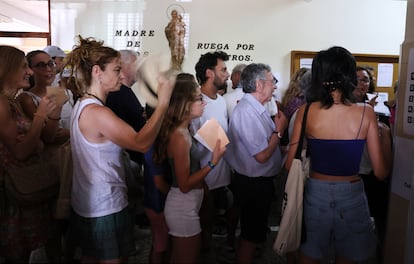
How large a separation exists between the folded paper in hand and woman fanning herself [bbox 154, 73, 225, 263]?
Result: 0.03 meters

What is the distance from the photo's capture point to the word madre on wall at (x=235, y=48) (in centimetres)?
493

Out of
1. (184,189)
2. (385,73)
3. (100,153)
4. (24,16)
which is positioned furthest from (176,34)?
(100,153)

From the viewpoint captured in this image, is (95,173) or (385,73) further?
(385,73)

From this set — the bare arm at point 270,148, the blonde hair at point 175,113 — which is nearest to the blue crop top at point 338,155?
the bare arm at point 270,148

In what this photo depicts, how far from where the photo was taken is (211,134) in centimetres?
184

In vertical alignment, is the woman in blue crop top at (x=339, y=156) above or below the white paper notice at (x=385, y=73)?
below

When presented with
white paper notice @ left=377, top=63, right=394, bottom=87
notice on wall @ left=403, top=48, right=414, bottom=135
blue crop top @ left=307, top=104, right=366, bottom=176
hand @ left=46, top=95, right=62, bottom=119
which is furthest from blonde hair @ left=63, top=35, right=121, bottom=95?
white paper notice @ left=377, top=63, right=394, bottom=87

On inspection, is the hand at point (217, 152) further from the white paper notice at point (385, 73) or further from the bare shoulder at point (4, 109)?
the white paper notice at point (385, 73)

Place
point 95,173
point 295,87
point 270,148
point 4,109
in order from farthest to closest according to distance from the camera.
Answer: point 295,87, point 270,148, point 4,109, point 95,173

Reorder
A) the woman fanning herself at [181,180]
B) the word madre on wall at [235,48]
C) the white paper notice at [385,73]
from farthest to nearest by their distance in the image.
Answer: the white paper notice at [385,73] < the word madre on wall at [235,48] < the woman fanning herself at [181,180]

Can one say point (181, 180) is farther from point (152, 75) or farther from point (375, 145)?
point (375, 145)

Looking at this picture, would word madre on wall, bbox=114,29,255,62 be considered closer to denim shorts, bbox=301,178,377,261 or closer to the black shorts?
the black shorts

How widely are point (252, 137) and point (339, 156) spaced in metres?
0.59

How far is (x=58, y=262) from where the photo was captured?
225 centimetres
